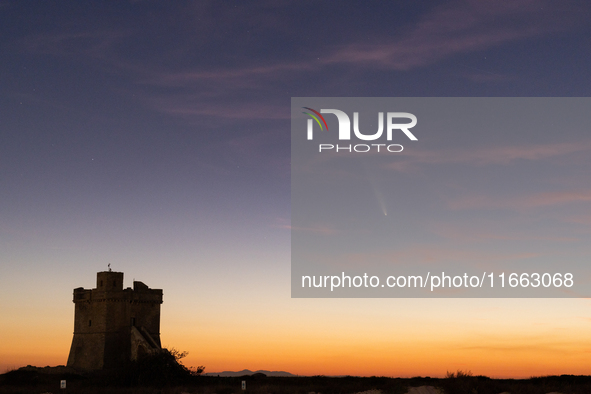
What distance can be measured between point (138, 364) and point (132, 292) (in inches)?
430

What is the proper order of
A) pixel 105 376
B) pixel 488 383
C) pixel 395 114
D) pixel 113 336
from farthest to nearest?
pixel 113 336 < pixel 105 376 < pixel 488 383 < pixel 395 114

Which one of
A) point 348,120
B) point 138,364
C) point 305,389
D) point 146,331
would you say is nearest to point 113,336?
point 146,331

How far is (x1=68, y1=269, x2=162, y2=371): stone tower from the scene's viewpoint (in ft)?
203

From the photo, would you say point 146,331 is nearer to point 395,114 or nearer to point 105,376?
point 105,376

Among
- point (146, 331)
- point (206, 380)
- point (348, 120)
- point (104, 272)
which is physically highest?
point (348, 120)

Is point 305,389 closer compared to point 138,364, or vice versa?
point 305,389

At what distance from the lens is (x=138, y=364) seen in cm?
5512

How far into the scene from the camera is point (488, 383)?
46.0m

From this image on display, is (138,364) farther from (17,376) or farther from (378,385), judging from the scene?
(378,385)

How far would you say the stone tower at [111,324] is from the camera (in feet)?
203

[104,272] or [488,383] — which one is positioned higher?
[104,272]

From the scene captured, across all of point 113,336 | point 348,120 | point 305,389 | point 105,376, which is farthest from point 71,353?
point 348,120

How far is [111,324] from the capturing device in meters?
62.9

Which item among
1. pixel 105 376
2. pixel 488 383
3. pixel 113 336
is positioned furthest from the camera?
pixel 113 336
